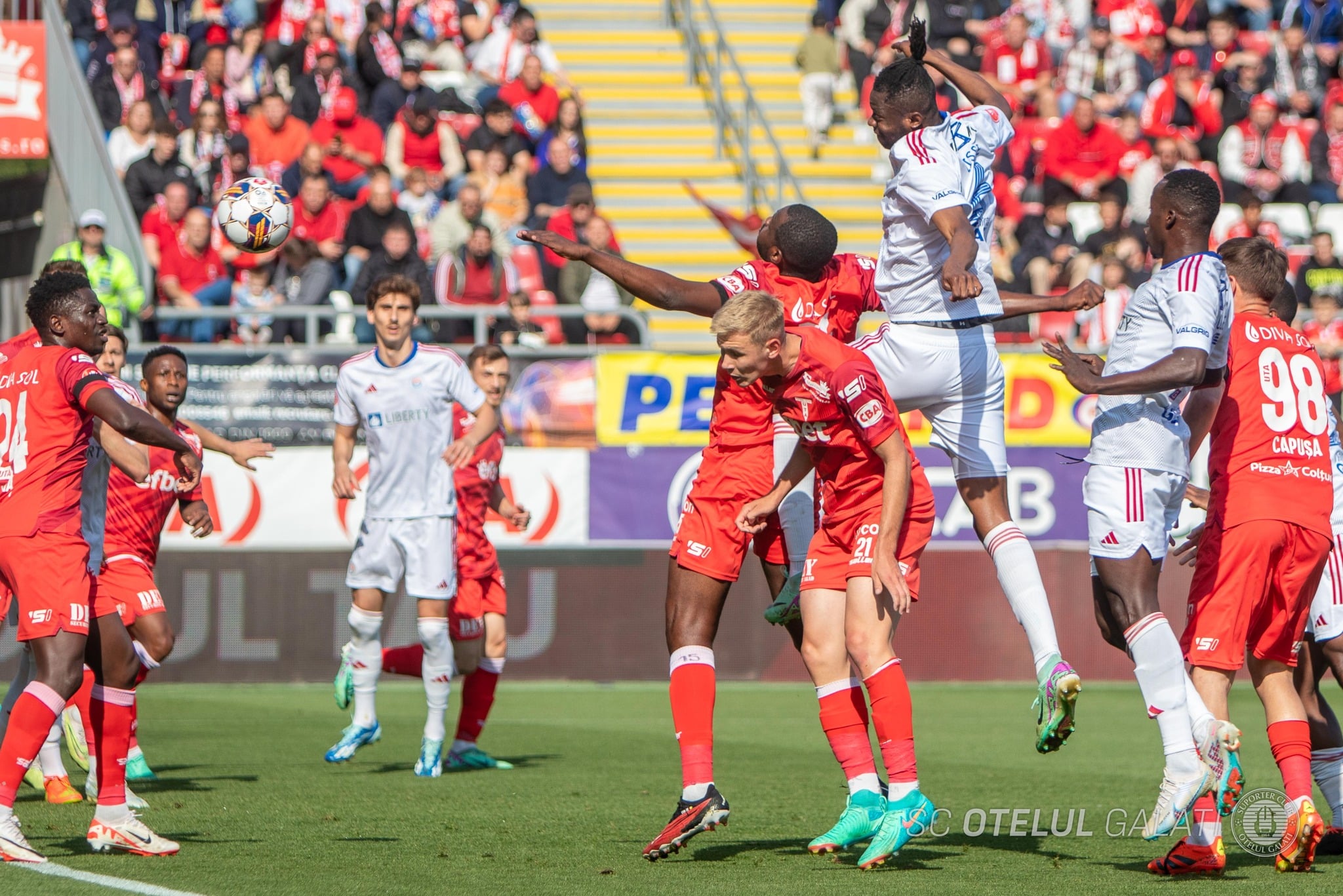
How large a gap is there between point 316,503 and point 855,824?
9.48 m

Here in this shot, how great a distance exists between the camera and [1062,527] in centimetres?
1614

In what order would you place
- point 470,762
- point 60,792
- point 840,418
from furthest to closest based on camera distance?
point 470,762, point 60,792, point 840,418

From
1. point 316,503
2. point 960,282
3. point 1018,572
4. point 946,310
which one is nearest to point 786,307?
point 946,310

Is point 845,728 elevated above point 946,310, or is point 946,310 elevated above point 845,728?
point 946,310

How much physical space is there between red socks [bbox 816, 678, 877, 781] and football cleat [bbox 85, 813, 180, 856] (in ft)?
8.71

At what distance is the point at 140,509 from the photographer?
942cm

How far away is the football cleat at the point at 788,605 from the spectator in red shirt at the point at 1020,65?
53.6 feet

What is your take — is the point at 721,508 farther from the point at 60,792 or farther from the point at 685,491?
the point at 685,491

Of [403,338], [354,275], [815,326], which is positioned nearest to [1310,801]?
[815,326]

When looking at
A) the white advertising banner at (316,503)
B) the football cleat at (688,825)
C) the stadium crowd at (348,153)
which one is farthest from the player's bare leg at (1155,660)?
the stadium crowd at (348,153)

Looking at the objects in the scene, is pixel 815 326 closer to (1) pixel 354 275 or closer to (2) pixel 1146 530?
(2) pixel 1146 530

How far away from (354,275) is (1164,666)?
12253 mm

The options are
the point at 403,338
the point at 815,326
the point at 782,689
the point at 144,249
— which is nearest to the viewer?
the point at 815,326

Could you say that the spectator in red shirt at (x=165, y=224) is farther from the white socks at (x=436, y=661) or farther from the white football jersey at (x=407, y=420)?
the white socks at (x=436, y=661)
